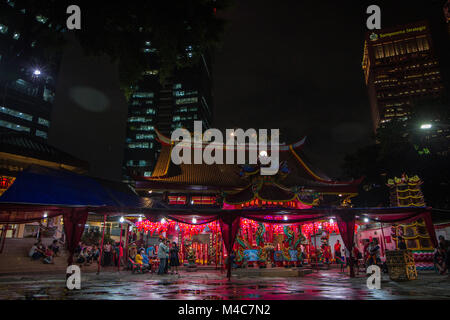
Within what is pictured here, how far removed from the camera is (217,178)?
24719 mm

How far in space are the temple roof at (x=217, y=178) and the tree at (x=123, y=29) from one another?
1253 cm

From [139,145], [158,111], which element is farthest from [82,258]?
[158,111]

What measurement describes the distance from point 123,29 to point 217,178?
655 inches

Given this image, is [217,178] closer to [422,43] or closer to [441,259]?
[441,259]

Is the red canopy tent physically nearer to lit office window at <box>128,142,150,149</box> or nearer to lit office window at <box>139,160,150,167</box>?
lit office window at <box>139,160,150,167</box>

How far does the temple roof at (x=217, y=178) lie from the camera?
2258cm

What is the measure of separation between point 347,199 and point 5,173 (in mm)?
28259

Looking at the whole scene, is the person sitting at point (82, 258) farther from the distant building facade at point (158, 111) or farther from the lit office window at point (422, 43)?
the lit office window at point (422, 43)

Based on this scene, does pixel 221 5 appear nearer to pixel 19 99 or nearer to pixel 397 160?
pixel 397 160

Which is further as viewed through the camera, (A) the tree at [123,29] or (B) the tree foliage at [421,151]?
(B) the tree foliage at [421,151]

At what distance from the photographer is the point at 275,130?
3011 cm

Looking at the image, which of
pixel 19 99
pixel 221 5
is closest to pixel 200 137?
pixel 221 5

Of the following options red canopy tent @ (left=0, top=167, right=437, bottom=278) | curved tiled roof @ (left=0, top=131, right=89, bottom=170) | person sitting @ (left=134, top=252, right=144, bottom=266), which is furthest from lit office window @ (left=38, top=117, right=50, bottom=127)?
person sitting @ (left=134, top=252, right=144, bottom=266)

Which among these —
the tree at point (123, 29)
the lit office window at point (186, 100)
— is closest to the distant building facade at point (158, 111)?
the lit office window at point (186, 100)
